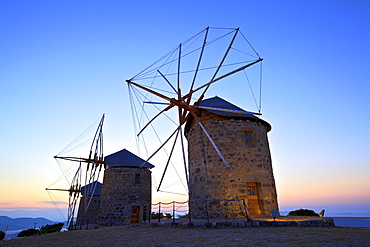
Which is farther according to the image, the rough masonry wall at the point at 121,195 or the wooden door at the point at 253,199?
the rough masonry wall at the point at 121,195

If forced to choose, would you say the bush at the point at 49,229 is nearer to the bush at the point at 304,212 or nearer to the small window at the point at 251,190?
the small window at the point at 251,190

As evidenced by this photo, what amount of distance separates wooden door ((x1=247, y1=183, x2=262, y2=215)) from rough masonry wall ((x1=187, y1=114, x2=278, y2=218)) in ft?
0.75

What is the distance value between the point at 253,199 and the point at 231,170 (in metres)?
1.83

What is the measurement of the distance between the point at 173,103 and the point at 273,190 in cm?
733

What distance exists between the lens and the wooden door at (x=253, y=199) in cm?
1081

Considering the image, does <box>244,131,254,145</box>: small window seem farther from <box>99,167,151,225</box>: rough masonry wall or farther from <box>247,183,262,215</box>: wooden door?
<box>99,167,151,225</box>: rough masonry wall

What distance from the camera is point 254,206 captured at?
10.9 meters

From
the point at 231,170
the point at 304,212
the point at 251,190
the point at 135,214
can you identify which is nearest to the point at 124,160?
the point at 135,214

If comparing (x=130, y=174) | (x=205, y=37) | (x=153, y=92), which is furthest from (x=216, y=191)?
(x=130, y=174)

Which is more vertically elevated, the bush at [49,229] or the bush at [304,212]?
the bush at [304,212]

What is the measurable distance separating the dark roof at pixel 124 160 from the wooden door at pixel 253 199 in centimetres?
1336

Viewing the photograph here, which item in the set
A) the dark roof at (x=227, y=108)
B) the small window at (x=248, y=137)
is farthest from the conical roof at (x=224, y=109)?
the small window at (x=248, y=137)

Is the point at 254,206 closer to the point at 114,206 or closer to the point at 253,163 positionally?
the point at 253,163

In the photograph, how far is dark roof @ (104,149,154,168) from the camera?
21484 millimetres
